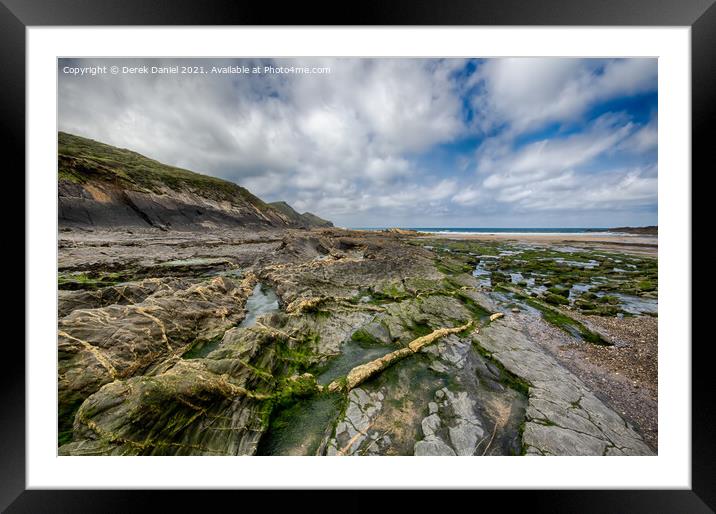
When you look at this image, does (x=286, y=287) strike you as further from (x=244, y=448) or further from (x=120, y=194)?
(x=120, y=194)

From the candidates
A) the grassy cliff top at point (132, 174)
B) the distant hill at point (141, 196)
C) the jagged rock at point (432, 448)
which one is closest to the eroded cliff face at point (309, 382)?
the jagged rock at point (432, 448)

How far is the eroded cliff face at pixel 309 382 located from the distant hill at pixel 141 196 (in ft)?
39.2

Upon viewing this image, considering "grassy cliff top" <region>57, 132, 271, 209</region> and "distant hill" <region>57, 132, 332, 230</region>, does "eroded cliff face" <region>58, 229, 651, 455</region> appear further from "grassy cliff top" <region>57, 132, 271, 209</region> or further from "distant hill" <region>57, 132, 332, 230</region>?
"grassy cliff top" <region>57, 132, 271, 209</region>

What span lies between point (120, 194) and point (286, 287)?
26915 mm

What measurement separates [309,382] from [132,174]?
114 ft

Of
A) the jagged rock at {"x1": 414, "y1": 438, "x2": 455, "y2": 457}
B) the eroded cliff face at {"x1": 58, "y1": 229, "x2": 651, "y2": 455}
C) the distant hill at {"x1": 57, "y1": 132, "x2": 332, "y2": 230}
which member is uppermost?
the distant hill at {"x1": 57, "y1": 132, "x2": 332, "y2": 230}

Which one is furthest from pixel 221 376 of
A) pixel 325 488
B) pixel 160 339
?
pixel 325 488

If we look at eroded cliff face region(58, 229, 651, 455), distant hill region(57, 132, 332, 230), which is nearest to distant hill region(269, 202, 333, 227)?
distant hill region(57, 132, 332, 230)

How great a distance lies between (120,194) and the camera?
2170 centimetres

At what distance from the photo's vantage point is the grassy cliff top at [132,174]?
18.2 metres

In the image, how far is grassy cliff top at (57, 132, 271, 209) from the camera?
59.6ft
